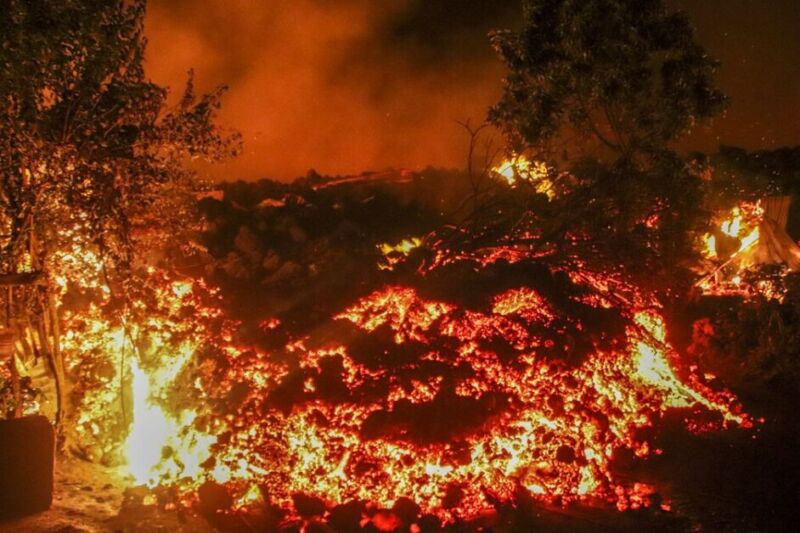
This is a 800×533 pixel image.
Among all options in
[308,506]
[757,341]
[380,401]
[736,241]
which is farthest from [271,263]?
[736,241]

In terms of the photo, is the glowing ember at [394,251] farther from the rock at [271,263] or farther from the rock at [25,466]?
the rock at [25,466]

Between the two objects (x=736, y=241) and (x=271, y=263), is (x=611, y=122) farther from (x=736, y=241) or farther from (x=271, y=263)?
(x=736, y=241)

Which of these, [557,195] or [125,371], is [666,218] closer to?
[557,195]

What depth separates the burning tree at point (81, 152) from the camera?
598 centimetres

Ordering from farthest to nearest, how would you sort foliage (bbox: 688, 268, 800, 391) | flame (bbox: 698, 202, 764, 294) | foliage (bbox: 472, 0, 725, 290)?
flame (bbox: 698, 202, 764, 294)
foliage (bbox: 688, 268, 800, 391)
foliage (bbox: 472, 0, 725, 290)

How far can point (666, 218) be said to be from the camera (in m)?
8.74

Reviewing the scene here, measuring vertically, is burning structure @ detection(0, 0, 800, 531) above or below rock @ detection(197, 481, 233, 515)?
above

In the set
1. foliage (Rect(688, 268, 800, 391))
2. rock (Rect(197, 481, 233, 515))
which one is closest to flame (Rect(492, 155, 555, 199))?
foliage (Rect(688, 268, 800, 391))

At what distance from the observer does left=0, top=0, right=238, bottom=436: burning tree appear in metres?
5.98

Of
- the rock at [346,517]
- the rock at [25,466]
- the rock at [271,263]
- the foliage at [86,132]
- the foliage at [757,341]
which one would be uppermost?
the foliage at [86,132]

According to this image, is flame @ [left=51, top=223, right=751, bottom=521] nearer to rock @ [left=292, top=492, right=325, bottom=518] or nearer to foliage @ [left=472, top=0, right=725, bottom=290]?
rock @ [left=292, top=492, right=325, bottom=518]

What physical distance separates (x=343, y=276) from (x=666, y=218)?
4.70 meters

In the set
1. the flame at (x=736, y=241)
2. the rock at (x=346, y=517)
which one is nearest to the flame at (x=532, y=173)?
the flame at (x=736, y=241)

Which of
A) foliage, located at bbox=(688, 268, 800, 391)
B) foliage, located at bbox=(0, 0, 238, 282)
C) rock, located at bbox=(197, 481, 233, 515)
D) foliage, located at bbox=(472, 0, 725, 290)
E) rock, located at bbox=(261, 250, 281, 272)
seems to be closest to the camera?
foliage, located at bbox=(0, 0, 238, 282)
